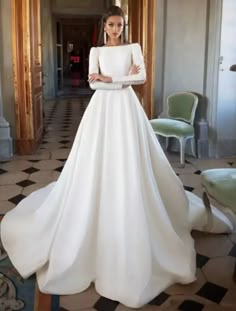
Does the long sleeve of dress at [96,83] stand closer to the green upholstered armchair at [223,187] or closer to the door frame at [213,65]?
the green upholstered armchair at [223,187]

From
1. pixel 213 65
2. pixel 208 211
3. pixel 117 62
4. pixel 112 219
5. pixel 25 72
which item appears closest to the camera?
pixel 112 219

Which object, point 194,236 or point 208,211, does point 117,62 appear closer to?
point 208,211

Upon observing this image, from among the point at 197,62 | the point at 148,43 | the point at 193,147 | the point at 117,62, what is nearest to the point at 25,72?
the point at 148,43

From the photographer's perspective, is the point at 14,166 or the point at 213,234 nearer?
the point at 213,234

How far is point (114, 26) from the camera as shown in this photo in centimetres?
224

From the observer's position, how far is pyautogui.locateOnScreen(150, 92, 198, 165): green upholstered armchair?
443 cm

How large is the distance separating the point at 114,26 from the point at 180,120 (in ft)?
8.82

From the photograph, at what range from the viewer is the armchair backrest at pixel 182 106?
15.5 feet

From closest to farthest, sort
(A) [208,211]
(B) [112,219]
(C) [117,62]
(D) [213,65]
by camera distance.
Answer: (B) [112,219] → (C) [117,62] → (A) [208,211] → (D) [213,65]

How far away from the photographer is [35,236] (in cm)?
242

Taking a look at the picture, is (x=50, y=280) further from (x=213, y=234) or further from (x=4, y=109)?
(x=4, y=109)

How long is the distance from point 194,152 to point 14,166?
7.16 feet

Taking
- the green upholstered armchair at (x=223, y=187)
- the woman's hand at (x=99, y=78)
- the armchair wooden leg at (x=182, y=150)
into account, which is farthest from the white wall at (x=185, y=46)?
the woman's hand at (x=99, y=78)

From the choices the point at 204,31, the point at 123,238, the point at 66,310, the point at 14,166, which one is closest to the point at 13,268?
the point at 66,310
